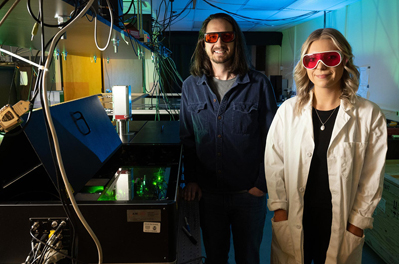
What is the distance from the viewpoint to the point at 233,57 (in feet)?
5.48

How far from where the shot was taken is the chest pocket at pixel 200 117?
1.65 m

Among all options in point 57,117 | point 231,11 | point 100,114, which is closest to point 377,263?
point 100,114

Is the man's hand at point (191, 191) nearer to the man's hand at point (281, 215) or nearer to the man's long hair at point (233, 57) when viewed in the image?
the man's hand at point (281, 215)

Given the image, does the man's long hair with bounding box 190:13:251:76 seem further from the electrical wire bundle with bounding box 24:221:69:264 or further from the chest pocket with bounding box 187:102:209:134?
the electrical wire bundle with bounding box 24:221:69:264

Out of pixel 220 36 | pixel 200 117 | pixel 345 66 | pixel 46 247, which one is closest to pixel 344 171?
pixel 345 66

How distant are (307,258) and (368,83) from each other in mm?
3585

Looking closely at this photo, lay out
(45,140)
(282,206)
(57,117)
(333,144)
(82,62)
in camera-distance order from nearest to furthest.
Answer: (45,140)
(57,117)
(333,144)
(282,206)
(82,62)

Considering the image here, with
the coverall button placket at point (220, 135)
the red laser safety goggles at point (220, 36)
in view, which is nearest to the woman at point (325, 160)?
the coverall button placket at point (220, 135)

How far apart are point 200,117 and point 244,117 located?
0.23 m

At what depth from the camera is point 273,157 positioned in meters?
1.50

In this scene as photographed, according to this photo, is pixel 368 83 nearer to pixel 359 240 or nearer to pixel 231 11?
pixel 231 11

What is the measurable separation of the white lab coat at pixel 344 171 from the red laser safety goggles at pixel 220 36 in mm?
484

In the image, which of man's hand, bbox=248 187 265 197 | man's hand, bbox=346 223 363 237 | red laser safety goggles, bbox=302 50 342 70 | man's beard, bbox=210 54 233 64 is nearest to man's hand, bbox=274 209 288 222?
man's hand, bbox=248 187 265 197

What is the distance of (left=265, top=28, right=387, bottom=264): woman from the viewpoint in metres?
1.34
